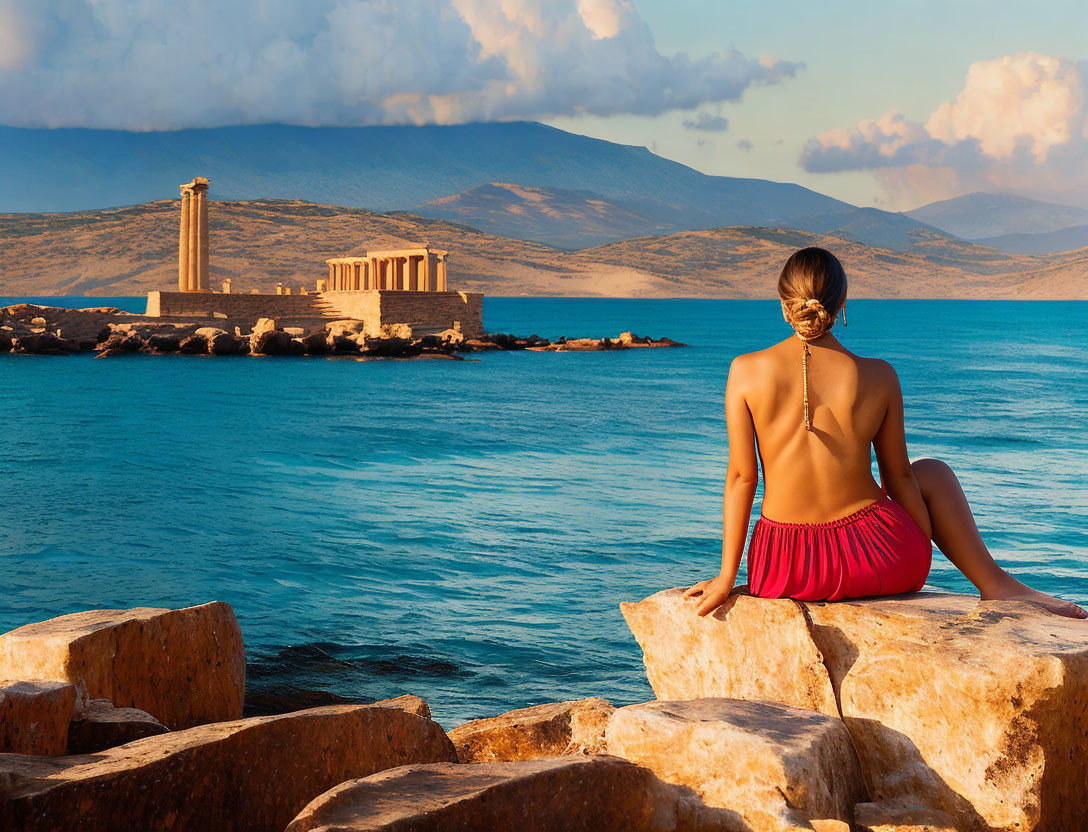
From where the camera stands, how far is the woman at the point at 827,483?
13.4ft

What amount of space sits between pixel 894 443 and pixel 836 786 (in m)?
1.40

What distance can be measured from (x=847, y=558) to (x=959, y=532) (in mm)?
523

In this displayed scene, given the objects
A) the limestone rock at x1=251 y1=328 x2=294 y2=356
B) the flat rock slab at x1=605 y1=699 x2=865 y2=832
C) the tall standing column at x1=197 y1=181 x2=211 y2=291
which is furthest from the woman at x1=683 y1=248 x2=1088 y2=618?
the tall standing column at x1=197 y1=181 x2=211 y2=291

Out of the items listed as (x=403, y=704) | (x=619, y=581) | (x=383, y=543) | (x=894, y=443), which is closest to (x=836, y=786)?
(x=894, y=443)

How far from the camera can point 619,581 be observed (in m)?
12.2

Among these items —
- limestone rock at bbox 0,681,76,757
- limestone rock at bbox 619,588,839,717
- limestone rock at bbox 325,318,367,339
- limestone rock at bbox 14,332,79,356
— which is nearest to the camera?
limestone rock at bbox 0,681,76,757

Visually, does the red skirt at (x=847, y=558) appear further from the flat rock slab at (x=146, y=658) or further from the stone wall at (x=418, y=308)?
the stone wall at (x=418, y=308)

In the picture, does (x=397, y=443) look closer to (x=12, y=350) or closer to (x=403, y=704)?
(x=403, y=704)

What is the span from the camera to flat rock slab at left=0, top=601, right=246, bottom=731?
4.63 metres

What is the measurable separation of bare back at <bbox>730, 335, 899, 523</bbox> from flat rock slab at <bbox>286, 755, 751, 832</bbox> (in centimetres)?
139

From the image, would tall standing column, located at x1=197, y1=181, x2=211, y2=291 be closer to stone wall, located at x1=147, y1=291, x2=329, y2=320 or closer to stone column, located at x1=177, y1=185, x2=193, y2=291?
stone column, located at x1=177, y1=185, x2=193, y2=291

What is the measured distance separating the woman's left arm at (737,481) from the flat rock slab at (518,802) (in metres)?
0.99

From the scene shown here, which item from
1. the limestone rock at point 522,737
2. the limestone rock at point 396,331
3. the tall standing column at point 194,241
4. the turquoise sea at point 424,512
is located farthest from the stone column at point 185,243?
the limestone rock at point 522,737

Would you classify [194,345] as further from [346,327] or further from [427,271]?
[427,271]
